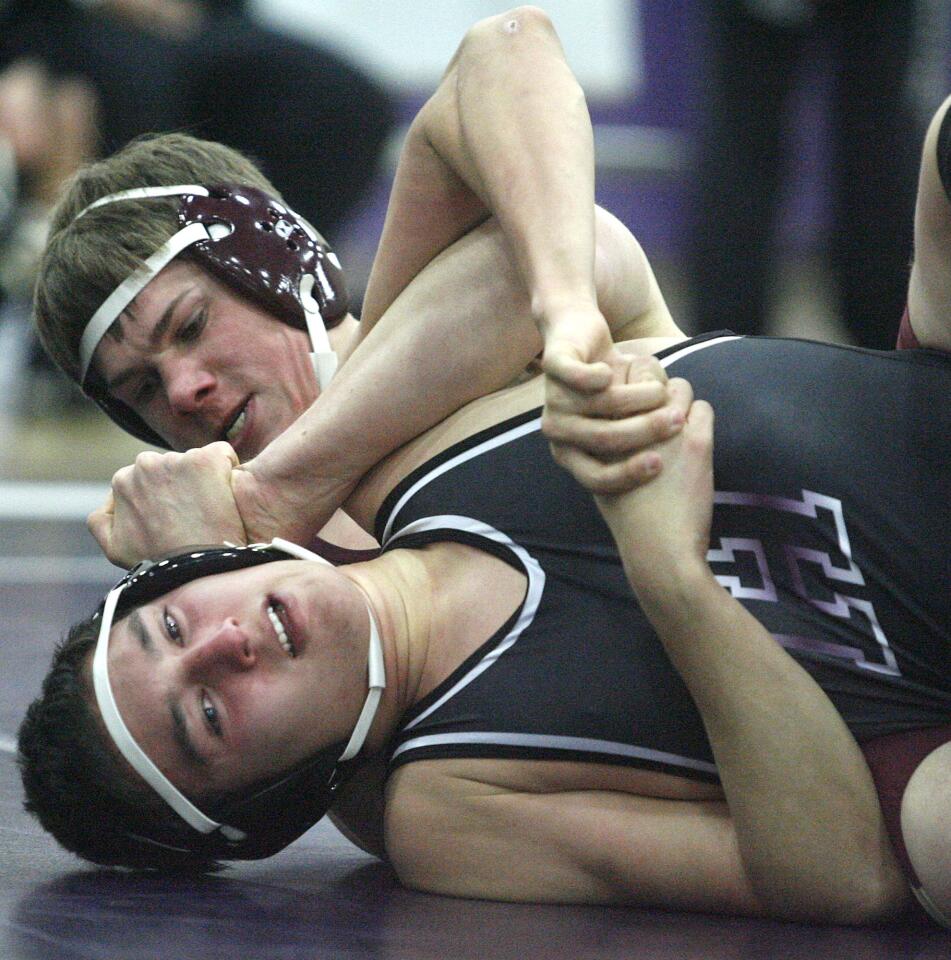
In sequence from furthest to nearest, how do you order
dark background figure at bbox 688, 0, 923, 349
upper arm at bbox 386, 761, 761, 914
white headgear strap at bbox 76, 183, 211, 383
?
dark background figure at bbox 688, 0, 923, 349 → white headgear strap at bbox 76, 183, 211, 383 → upper arm at bbox 386, 761, 761, 914

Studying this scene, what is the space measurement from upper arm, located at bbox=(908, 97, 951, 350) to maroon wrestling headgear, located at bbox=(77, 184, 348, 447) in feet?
3.43

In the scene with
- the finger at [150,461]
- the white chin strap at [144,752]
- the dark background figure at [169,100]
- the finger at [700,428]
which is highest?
the finger at [700,428]

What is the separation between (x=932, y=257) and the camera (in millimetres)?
2322

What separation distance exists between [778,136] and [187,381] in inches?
121

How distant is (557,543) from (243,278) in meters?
0.95

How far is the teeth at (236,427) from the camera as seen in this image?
310 centimetres

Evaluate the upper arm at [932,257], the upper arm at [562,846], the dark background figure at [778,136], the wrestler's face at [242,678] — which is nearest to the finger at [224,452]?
the wrestler's face at [242,678]

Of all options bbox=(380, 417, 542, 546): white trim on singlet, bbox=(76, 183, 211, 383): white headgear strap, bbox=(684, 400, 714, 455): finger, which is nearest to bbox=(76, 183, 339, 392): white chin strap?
bbox=(76, 183, 211, 383): white headgear strap

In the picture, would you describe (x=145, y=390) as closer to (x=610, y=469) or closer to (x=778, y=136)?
(x=610, y=469)

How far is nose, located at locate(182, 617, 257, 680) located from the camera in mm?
2229

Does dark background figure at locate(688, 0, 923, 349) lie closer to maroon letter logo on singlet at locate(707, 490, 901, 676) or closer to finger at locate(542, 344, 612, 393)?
maroon letter logo on singlet at locate(707, 490, 901, 676)

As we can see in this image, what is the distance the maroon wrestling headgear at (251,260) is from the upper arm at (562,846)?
0.99 m

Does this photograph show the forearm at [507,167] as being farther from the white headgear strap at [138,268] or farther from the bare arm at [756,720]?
the white headgear strap at [138,268]

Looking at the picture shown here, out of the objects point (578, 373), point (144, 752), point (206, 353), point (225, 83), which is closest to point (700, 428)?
point (578, 373)
